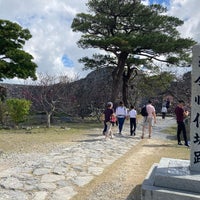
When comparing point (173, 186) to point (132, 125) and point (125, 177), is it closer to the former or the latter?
point (125, 177)

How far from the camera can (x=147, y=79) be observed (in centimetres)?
2212

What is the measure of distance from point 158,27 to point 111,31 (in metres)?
3.04

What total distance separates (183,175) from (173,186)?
0.23m

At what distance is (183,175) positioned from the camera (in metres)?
4.36

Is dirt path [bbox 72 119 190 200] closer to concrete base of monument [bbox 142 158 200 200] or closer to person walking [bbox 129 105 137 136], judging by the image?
concrete base of monument [bbox 142 158 200 200]

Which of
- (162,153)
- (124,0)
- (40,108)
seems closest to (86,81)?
(40,108)

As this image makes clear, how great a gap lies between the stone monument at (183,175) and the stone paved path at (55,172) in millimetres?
1498

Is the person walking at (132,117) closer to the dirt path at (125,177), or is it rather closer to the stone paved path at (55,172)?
the dirt path at (125,177)

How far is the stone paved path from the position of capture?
200 inches

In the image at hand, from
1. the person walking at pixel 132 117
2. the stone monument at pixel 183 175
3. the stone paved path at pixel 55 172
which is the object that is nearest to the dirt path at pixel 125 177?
the stone paved path at pixel 55 172

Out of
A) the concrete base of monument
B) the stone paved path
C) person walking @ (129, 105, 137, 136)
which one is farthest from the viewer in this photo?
person walking @ (129, 105, 137, 136)

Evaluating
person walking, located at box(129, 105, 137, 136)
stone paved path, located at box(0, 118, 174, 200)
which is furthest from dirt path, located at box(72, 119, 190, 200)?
person walking, located at box(129, 105, 137, 136)

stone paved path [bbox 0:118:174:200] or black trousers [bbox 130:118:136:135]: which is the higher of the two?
black trousers [bbox 130:118:136:135]

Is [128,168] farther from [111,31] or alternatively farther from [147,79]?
[147,79]
